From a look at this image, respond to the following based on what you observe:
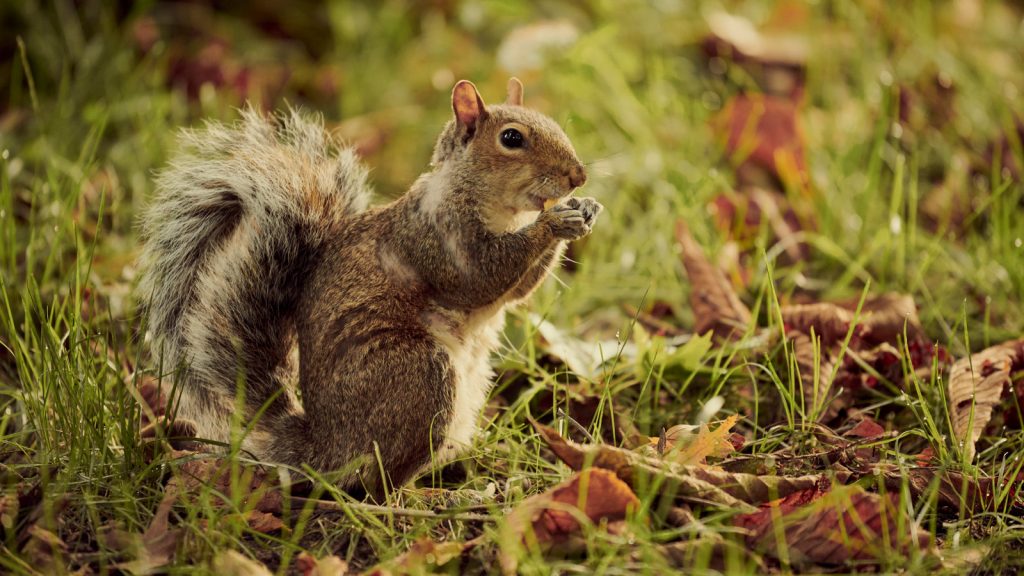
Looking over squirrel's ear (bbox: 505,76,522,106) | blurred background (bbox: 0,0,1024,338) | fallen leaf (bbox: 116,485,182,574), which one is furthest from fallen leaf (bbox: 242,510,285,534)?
squirrel's ear (bbox: 505,76,522,106)

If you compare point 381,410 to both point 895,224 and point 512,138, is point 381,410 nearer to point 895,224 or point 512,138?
point 512,138

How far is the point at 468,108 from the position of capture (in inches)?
94.9

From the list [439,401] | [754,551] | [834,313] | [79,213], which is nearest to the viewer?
[754,551]

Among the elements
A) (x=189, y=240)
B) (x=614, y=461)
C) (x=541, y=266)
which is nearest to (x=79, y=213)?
(x=189, y=240)

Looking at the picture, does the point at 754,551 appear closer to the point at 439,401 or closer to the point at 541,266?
the point at 439,401

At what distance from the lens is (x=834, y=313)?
2686mm

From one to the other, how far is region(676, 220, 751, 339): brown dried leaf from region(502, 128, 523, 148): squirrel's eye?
0.80 meters

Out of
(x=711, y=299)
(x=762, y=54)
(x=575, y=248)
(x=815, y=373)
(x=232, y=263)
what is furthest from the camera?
(x=762, y=54)

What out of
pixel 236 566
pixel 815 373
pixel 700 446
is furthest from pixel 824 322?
pixel 236 566

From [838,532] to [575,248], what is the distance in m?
1.84

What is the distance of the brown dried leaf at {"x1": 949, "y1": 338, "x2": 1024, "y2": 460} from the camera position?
2.32 metres

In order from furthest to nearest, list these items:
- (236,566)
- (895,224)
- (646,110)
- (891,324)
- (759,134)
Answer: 1. (646,110)
2. (759,134)
3. (895,224)
4. (891,324)
5. (236,566)

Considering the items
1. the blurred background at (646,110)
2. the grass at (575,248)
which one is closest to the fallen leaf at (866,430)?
the grass at (575,248)

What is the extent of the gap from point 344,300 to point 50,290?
1.06 meters
